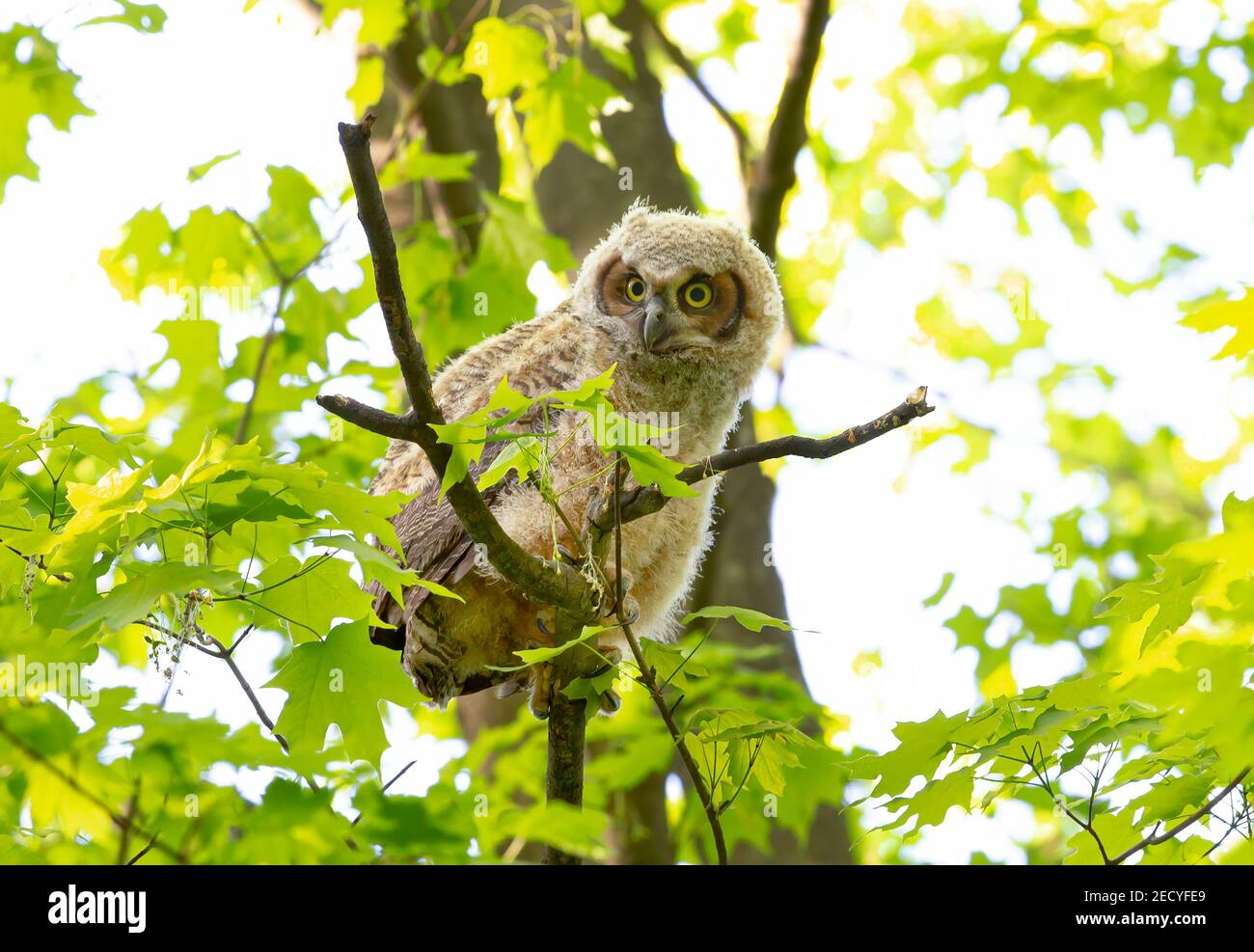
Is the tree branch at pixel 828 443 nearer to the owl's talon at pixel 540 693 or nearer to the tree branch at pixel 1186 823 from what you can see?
the tree branch at pixel 1186 823

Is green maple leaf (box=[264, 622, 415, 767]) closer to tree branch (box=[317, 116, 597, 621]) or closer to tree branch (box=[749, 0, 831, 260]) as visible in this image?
A: tree branch (box=[317, 116, 597, 621])

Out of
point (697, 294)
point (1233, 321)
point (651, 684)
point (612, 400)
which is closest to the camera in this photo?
point (651, 684)

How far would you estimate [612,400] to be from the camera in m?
3.97

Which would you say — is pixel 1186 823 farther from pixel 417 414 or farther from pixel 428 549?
pixel 428 549

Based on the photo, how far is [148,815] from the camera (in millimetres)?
2393

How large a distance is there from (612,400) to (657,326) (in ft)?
1.08

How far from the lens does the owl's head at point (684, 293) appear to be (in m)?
4.21

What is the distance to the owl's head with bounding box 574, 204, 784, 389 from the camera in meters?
4.21

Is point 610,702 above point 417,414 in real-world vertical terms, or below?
below

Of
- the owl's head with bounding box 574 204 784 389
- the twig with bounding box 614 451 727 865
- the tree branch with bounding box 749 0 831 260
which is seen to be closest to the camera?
the twig with bounding box 614 451 727 865

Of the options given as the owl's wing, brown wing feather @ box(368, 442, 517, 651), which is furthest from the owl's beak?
brown wing feather @ box(368, 442, 517, 651)

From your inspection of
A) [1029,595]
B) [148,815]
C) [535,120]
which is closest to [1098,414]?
[1029,595]

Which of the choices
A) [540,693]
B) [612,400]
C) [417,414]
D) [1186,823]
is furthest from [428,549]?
[1186,823]
